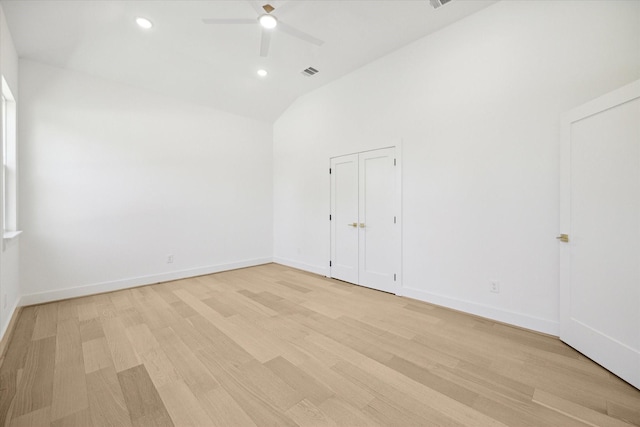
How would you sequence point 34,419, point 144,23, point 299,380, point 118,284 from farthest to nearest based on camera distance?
point 118,284, point 144,23, point 299,380, point 34,419

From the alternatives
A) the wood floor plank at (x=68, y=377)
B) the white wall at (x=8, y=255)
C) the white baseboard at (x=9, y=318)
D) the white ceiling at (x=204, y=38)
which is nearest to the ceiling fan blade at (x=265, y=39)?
the white ceiling at (x=204, y=38)

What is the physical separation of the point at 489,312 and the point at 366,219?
6.53 ft

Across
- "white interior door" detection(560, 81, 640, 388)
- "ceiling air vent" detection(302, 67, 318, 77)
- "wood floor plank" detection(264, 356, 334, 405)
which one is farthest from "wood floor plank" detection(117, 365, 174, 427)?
→ "ceiling air vent" detection(302, 67, 318, 77)

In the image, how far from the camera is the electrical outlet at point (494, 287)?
9.52 feet

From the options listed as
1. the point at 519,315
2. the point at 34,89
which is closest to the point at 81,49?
the point at 34,89

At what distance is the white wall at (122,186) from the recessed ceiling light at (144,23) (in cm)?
133

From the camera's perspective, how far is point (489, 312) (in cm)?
294

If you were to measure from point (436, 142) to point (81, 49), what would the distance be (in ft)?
15.4

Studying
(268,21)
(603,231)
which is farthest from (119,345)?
(603,231)

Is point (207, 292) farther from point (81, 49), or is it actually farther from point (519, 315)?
point (519, 315)

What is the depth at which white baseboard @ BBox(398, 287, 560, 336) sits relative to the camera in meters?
2.59

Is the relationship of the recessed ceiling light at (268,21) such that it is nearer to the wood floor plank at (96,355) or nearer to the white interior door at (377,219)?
the white interior door at (377,219)

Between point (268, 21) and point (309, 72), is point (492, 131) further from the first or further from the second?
point (309, 72)

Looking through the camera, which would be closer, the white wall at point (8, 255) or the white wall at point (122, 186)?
the white wall at point (8, 255)
